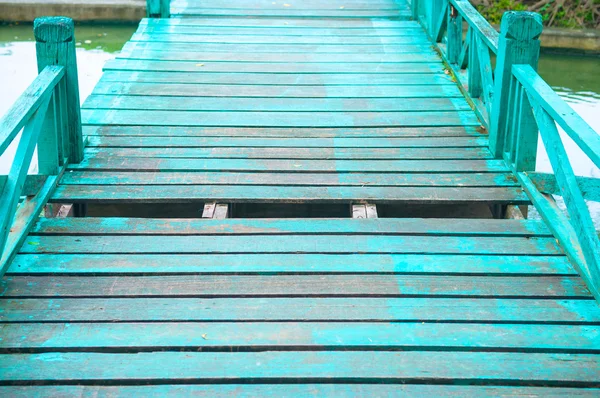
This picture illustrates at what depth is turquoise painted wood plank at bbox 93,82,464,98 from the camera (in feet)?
17.2

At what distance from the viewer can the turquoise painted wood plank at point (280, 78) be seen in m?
5.48

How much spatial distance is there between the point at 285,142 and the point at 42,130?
1.35m

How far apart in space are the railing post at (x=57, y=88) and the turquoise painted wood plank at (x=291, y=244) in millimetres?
625

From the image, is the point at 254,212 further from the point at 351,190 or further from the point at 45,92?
the point at 45,92

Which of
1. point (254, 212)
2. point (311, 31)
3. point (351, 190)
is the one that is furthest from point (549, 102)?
point (311, 31)

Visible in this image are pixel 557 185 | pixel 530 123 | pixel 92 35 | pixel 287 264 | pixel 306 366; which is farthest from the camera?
pixel 92 35

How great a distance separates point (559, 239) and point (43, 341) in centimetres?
213

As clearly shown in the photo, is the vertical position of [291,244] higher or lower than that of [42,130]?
lower

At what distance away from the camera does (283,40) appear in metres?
6.54

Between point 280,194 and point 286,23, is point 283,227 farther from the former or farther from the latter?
point 286,23

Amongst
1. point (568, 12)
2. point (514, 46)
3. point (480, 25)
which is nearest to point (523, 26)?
point (514, 46)

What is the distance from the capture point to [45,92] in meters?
3.52

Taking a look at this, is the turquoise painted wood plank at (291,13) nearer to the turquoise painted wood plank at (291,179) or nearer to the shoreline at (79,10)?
the turquoise painted wood plank at (291,179)

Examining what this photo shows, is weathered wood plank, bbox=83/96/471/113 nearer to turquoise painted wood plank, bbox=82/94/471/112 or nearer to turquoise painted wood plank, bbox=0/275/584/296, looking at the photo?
turquoise painted wood plank, bbox=82/94/471/112
